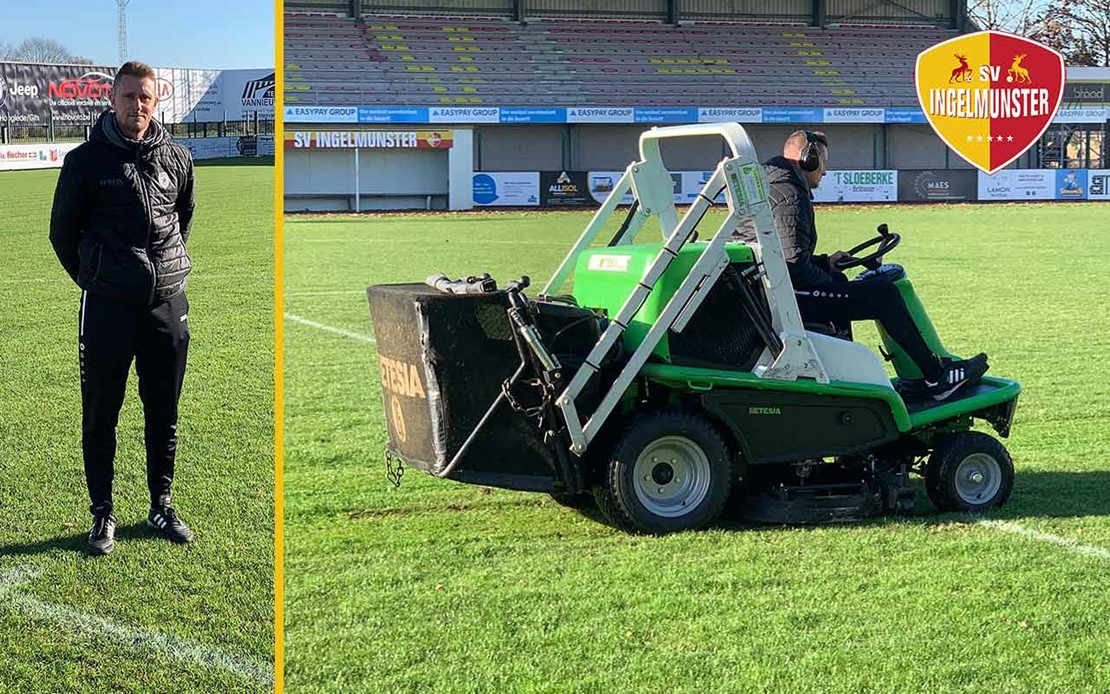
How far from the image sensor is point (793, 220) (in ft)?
16.4

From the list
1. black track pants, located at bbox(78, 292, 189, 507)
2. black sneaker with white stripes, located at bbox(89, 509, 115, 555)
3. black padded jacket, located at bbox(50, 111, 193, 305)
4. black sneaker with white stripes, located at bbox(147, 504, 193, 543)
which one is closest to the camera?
black padded jacket, located at bbox(50, 111, 193, 305)

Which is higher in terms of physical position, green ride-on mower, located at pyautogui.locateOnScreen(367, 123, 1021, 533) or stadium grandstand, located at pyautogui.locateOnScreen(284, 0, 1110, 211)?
stadium grandstand, located at pyautogui.locateOnScreen(284, 0, 1110, 211)

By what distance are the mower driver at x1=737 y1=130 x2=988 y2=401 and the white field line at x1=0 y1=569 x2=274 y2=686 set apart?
256 cm

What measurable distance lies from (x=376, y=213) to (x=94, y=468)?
84.9 ft

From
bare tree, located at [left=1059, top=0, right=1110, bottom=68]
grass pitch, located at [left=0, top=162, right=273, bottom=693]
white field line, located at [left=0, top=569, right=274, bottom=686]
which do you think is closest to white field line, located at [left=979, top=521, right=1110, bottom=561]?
grass pitch, located at [left=0, top=162, right=273, bottom=693]

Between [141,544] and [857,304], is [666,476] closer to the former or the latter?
[857,304]

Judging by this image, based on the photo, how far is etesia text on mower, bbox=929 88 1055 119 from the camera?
37578 millimetres

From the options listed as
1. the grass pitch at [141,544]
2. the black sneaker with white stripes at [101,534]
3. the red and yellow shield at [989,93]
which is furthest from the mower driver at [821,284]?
the red and yellow shield at [989,93]

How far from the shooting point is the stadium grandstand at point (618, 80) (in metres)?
34.8

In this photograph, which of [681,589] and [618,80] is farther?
[618,80]

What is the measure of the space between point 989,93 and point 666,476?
36.7 metres

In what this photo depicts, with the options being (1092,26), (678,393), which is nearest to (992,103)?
(1092,26)

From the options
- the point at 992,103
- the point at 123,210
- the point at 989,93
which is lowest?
the point at 123,210

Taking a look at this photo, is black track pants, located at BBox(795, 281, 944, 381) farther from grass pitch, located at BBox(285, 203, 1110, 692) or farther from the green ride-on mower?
grass pitch, located at BBox(285, 203, 1110, 692)
